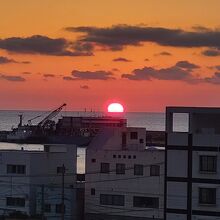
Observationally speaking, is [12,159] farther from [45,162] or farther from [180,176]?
[180,176]

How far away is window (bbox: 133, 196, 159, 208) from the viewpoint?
28094mm

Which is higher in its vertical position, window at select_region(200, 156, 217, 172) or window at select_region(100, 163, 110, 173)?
window at select_region(200, 156, 217, 172)

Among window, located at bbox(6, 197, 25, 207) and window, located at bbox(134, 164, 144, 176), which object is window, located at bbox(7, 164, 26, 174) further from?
window, located at bbox(134, 164, 144, 176)

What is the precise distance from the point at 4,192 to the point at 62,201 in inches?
136

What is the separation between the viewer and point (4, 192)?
2909 cm

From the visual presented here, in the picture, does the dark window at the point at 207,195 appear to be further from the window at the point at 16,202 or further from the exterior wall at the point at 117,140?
the window at the point at 16,202

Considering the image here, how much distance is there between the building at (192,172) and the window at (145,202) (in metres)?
7.08

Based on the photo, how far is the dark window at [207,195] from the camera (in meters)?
20.8

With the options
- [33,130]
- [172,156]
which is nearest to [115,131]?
[172,156]

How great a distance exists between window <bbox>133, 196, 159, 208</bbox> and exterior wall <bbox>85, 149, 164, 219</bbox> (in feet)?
0.47

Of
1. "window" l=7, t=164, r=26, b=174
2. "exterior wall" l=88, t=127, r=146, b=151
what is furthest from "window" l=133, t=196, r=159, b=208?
"window" l=7, t=164, r=26, b=174

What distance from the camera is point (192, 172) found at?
68.0 feet

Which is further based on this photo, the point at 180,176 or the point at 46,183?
Answer: the point at 46,183

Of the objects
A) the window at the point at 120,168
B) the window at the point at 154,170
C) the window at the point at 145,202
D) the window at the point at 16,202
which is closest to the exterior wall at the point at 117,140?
the window at the point at 120,168
